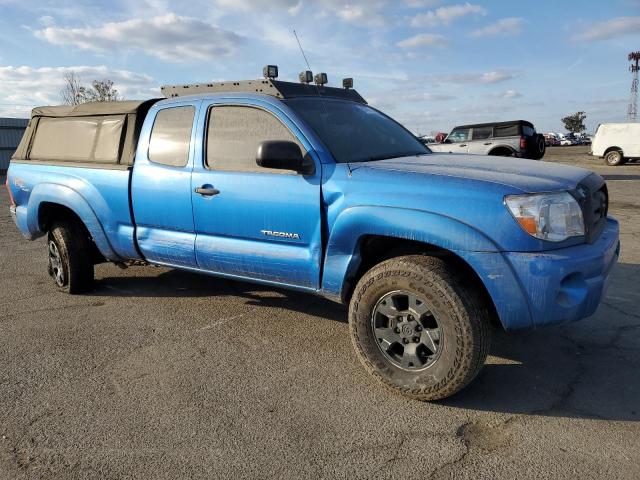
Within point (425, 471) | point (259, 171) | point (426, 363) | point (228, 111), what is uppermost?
point (228, 111)

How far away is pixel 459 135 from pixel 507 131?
1653 mm

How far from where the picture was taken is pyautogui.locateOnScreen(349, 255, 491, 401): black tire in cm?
279

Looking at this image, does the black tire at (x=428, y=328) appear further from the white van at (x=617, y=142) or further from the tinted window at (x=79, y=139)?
the white van at (x=617, y=142)

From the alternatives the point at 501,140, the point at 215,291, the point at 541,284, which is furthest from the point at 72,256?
the point at 501,140

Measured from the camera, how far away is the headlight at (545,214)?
2664mm

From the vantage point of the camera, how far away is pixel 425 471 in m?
2.37

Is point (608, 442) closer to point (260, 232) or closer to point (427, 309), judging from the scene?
point (427, 309)

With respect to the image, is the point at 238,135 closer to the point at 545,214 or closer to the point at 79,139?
the point at 79,139

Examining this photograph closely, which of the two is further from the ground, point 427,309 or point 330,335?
point 427,309

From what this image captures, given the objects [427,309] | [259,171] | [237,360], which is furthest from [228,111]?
[427,309]

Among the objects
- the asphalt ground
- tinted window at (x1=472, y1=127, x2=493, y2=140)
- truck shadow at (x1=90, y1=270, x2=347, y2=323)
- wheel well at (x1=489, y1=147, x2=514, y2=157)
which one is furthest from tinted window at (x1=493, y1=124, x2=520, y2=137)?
truck shadow at (x1=90, y1=270, x2=347, y2=323)

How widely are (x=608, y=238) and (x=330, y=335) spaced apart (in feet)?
6.72

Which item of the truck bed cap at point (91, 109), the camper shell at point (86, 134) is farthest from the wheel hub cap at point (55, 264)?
the truck bed cap at point (91, 109)

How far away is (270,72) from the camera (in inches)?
159
